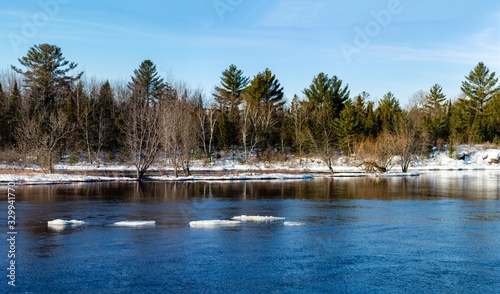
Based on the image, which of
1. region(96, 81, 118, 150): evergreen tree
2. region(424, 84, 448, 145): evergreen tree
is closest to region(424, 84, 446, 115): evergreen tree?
region(424, 84, 448, 145): evergreen tree

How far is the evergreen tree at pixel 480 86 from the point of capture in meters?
86.1

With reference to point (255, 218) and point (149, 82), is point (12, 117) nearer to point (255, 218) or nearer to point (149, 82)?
point (149, 82)

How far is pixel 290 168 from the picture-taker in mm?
57031

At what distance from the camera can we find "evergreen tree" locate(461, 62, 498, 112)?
8606 centimetres

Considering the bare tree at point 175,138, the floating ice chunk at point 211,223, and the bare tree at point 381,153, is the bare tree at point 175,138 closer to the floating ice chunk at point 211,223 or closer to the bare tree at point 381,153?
the bare tree at point 381,153

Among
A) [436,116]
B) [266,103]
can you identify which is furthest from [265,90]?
[436,116]

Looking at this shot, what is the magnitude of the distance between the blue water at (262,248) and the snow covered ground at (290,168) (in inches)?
681

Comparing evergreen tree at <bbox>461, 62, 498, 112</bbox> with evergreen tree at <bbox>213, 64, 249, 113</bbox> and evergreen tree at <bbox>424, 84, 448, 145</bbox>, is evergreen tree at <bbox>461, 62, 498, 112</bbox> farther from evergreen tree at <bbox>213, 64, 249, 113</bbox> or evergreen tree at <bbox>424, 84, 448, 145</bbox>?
evergreen tree at <bbox>213, 64, 249, 113</bbox>

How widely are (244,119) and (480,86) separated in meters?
45.8

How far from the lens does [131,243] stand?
14.9 metres

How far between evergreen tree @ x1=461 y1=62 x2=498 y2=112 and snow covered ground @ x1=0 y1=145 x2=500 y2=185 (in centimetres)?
1672

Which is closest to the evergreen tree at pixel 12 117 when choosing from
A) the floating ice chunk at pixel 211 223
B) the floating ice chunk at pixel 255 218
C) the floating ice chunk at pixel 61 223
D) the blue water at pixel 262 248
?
the blue water at pixel 262 248

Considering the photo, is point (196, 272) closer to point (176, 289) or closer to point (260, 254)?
point (176, 289)

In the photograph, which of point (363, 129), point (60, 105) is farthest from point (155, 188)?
point (363, 129)
